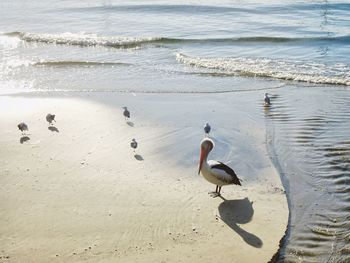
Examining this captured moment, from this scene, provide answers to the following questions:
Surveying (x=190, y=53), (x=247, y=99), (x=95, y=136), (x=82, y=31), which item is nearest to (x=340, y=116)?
(x=247, y=99)

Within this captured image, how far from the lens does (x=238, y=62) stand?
20344mm

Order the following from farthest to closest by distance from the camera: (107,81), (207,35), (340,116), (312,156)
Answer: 1. (207,35)
2. (107,81)
3. (340,116)
4. (312,156)

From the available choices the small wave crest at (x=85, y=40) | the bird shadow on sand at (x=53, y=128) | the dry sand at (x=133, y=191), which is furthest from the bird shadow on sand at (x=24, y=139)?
the small wave crest at (x=85, y=40)

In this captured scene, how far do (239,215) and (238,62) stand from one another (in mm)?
13094

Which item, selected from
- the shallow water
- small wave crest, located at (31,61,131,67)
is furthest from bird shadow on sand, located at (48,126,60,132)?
small wave crest, located at (31,61,131,67)

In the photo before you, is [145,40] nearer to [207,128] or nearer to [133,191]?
[207,128]

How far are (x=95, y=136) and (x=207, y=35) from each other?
16169 millimetres

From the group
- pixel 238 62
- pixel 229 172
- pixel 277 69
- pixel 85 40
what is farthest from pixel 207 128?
pixel 85 40

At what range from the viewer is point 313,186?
9.13 m

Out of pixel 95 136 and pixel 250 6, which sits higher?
pixel 250 6

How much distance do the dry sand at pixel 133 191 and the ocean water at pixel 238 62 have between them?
0.66 m

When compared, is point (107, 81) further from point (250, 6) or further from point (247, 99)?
point (250, 6)

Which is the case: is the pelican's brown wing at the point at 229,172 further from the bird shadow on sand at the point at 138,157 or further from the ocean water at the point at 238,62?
the bird shadow on sand at the point at 138,157

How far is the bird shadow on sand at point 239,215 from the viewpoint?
7422mm
